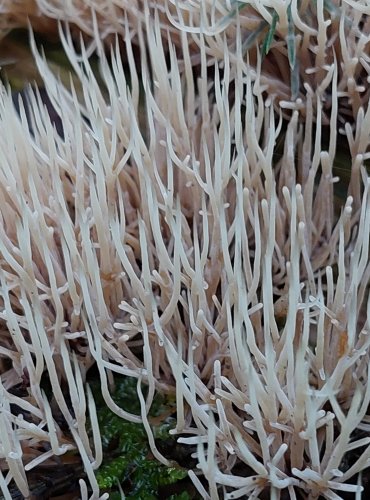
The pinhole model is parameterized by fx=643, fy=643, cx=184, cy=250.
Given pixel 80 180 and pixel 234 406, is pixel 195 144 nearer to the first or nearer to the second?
pixel 80 180

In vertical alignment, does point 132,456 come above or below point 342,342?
below

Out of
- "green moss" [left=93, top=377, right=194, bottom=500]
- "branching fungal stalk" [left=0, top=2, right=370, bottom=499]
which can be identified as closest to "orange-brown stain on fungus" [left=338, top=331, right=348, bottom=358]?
"branching fungal stalk" [left=0, top=2, right=370, bottom=499]

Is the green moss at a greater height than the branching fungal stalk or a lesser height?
lesser

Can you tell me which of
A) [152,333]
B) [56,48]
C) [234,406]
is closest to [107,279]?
[152,333]

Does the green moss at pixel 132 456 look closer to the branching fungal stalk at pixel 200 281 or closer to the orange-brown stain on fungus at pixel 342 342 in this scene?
the branching fungal stalk at pixel 200 281

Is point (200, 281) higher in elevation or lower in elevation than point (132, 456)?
higher

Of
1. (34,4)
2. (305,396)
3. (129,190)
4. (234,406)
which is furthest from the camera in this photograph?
(34,4)

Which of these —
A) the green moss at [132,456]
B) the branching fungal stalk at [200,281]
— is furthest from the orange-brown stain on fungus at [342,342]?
the green moss at [132,456]

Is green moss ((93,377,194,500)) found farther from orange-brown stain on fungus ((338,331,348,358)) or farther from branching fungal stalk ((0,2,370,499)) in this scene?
orange-brown stain on fungus ((338,331,348,358))

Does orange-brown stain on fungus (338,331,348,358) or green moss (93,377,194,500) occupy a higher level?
orange-brown stain on fungus (338,331,348,358)

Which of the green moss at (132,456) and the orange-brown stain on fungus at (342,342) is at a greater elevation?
the orange-brown stain on fungus at (342,342)

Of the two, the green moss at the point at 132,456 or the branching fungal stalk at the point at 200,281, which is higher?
the branching fungal stalk at the point at 200,281
